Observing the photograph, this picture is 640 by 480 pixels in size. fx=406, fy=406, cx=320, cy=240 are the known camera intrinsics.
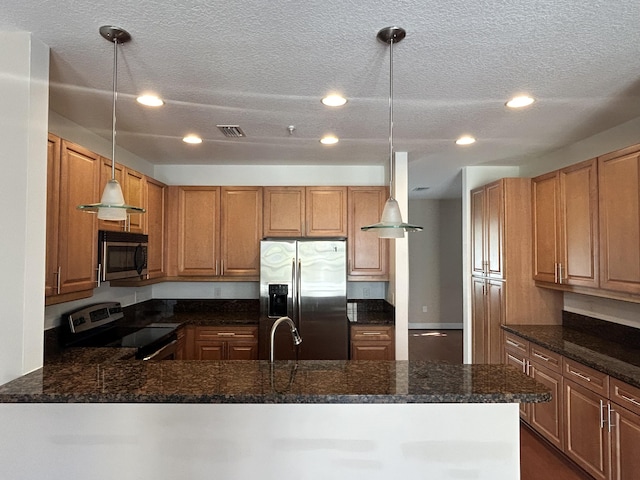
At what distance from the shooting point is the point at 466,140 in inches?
136

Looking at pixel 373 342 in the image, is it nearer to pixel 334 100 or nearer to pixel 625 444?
pixel 625 444

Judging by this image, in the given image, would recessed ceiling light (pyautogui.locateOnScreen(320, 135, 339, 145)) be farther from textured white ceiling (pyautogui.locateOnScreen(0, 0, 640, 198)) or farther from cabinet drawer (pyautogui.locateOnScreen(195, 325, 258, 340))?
cabinet drawer (pyautogui.locateOnScreen(195, 325, 258, 340))

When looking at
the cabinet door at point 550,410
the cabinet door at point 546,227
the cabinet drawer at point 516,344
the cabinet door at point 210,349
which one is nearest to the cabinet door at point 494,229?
the cabinet door at point 546,227

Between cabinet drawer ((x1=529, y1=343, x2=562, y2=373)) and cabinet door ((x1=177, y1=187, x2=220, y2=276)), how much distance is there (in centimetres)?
303

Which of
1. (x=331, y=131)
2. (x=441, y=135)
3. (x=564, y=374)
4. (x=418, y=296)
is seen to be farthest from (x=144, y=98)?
(x=418, y=296)

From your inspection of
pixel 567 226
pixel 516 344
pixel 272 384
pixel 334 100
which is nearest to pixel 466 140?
→ pixel 567 226

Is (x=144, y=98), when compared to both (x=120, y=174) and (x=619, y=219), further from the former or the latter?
(x=619, y=219)

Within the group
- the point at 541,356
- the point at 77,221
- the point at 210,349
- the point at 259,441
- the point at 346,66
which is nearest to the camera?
the point at 259,441

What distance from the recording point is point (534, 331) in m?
3.46

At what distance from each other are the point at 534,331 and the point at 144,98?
11.4ft

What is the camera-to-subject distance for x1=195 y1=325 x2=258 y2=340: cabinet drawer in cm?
402

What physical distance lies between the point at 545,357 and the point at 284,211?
8.91ft

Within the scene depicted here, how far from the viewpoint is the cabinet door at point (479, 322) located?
13.5 ft

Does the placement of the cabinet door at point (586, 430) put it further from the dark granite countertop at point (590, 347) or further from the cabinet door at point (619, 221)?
the cabinet door at point (619, 221)
